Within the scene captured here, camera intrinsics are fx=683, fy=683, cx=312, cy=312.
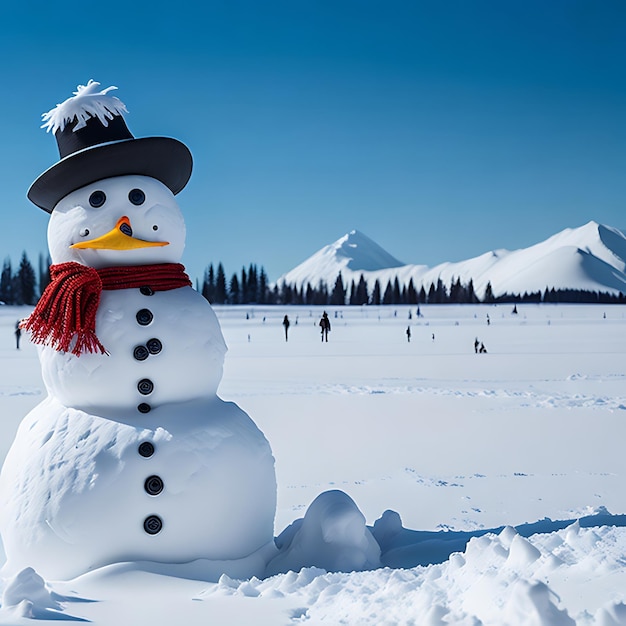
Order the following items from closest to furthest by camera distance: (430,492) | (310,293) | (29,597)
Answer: (29,597) < (430,492) < (310,293)

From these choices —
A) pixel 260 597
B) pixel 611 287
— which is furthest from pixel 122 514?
pixel 611 287

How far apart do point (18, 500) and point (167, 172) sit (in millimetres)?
2068

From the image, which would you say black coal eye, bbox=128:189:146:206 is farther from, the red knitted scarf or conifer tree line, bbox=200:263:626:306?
conifer tree line, bbox=200:263:626:306

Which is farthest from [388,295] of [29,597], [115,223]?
[29,597]

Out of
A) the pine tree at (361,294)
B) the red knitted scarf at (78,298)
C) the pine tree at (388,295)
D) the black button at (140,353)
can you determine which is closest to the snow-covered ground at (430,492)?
the black button at (140,353)

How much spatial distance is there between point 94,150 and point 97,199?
0.88 feet

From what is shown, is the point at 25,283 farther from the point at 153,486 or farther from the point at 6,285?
the point at 153,486

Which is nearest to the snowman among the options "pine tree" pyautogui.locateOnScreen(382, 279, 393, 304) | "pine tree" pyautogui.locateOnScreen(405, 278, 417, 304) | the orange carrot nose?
the orange carrot nose

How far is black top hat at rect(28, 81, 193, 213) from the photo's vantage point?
12.6ft

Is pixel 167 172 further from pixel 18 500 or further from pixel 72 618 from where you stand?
pixel 72 618

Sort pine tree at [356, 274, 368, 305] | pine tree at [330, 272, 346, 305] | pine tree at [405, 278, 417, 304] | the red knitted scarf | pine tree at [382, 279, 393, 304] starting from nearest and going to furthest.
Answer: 1. the red knitted scarf
2. pine tree at [330, 272, 346, 305]
3. pine tree at [405, 278, 417, 304]
4. pine tree at [356, 274, 368, 305]
5. pine tree at [382, 279, 393, 304]

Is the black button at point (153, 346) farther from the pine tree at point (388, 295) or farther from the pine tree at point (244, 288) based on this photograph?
the pine tree at point (388, 295)

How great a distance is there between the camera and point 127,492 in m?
3.52

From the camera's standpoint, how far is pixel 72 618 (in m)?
2.75
